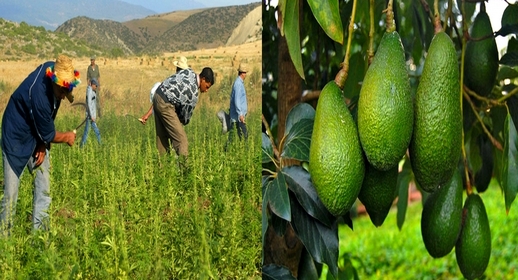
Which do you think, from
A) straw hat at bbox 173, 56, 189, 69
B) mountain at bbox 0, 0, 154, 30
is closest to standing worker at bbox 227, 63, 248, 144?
straw hat at bbox 173, 56, 189, 69

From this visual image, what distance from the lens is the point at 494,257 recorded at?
134 cm

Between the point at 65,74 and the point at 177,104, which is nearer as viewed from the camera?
the point at 65,74

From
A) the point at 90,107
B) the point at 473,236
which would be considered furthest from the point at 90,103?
the point at 473,236

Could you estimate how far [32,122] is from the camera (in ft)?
3.20

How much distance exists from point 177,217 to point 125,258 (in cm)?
18

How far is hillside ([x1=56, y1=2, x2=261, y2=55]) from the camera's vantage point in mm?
1072

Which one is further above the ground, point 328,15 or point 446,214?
point 328,15

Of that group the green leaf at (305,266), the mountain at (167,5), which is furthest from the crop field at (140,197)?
the green leaf at (305,266)

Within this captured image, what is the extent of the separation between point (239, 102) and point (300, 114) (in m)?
0.38

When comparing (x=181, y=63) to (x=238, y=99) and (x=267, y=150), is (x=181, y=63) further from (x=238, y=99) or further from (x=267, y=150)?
(x=267, y=150)

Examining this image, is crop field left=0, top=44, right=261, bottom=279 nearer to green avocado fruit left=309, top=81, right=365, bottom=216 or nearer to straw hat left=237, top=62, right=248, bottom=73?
straw hat left=237, top=62, right=248, bottom=73

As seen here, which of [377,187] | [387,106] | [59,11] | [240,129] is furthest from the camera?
[240,129]

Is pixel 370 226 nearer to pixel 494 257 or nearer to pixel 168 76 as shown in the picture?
pixel 494 257

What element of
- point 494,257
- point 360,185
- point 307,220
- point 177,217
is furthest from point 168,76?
point 494,257
